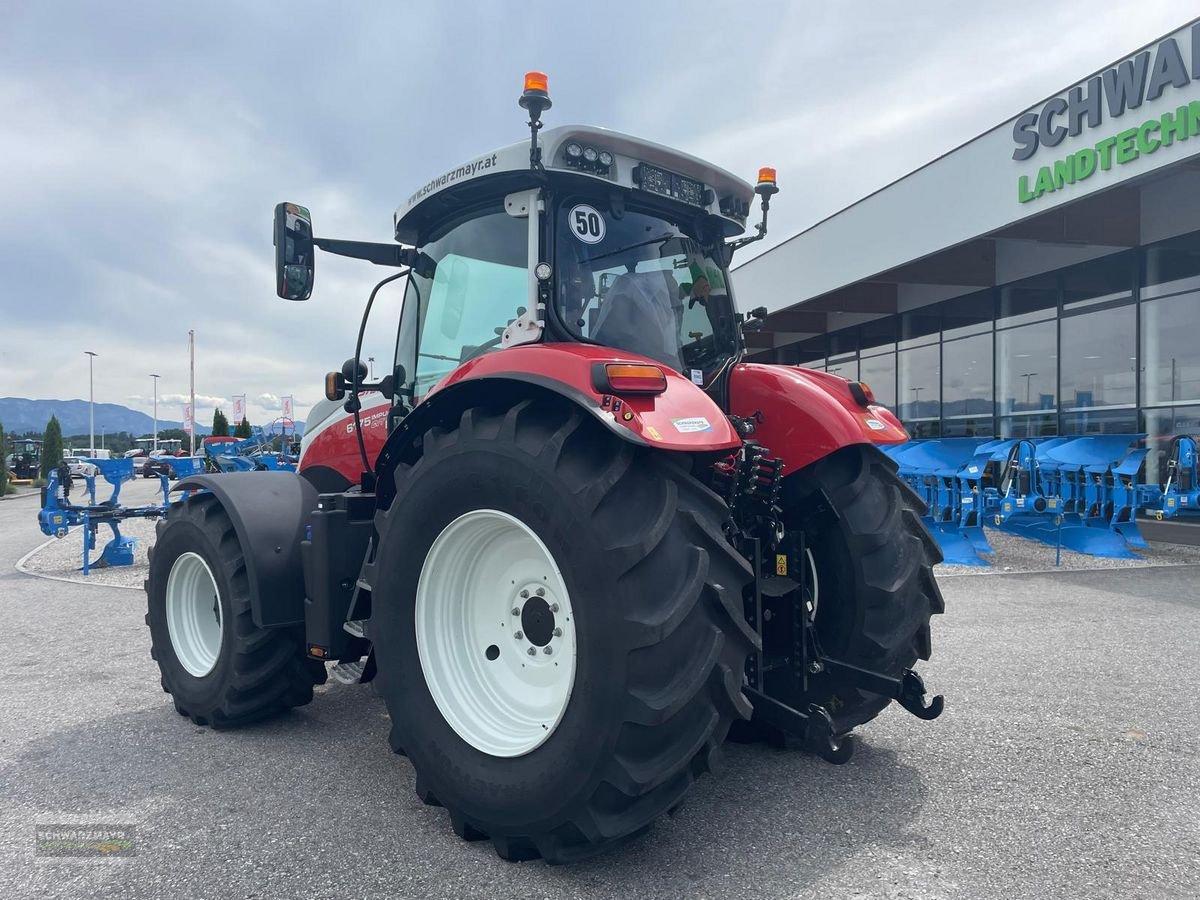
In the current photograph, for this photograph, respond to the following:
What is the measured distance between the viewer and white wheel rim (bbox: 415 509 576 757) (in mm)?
2744

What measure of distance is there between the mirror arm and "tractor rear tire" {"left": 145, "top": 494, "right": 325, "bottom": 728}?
4.58ft

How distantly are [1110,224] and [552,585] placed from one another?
11527 millimetres

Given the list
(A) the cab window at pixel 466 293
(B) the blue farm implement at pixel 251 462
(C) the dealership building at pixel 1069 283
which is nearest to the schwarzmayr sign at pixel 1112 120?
(C) the dealership building at pixel 1069 283

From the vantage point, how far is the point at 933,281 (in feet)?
47.1

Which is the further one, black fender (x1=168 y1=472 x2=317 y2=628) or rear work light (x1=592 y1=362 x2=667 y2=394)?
black fender (x1=168 y1=472 x2=317 y2=628)

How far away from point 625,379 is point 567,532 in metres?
0.48

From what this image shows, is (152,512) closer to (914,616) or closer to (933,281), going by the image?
(914,616)

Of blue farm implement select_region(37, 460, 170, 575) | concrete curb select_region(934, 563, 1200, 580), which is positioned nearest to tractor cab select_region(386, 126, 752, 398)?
concrete curb select_region(934, 563, 1200, 580)

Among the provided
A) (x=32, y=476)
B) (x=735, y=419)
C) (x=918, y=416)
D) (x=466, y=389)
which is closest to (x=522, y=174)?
(x=466, y=389)

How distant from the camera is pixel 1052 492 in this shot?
997cm

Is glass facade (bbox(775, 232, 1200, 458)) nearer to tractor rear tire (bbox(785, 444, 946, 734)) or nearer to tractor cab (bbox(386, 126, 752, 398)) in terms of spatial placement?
tractor rear tire (bbox(785, 444, 946, 734))

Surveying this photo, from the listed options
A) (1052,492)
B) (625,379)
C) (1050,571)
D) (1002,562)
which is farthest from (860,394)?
(1052,492)

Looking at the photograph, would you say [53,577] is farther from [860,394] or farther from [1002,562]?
[1002,562]

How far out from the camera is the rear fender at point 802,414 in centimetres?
329
